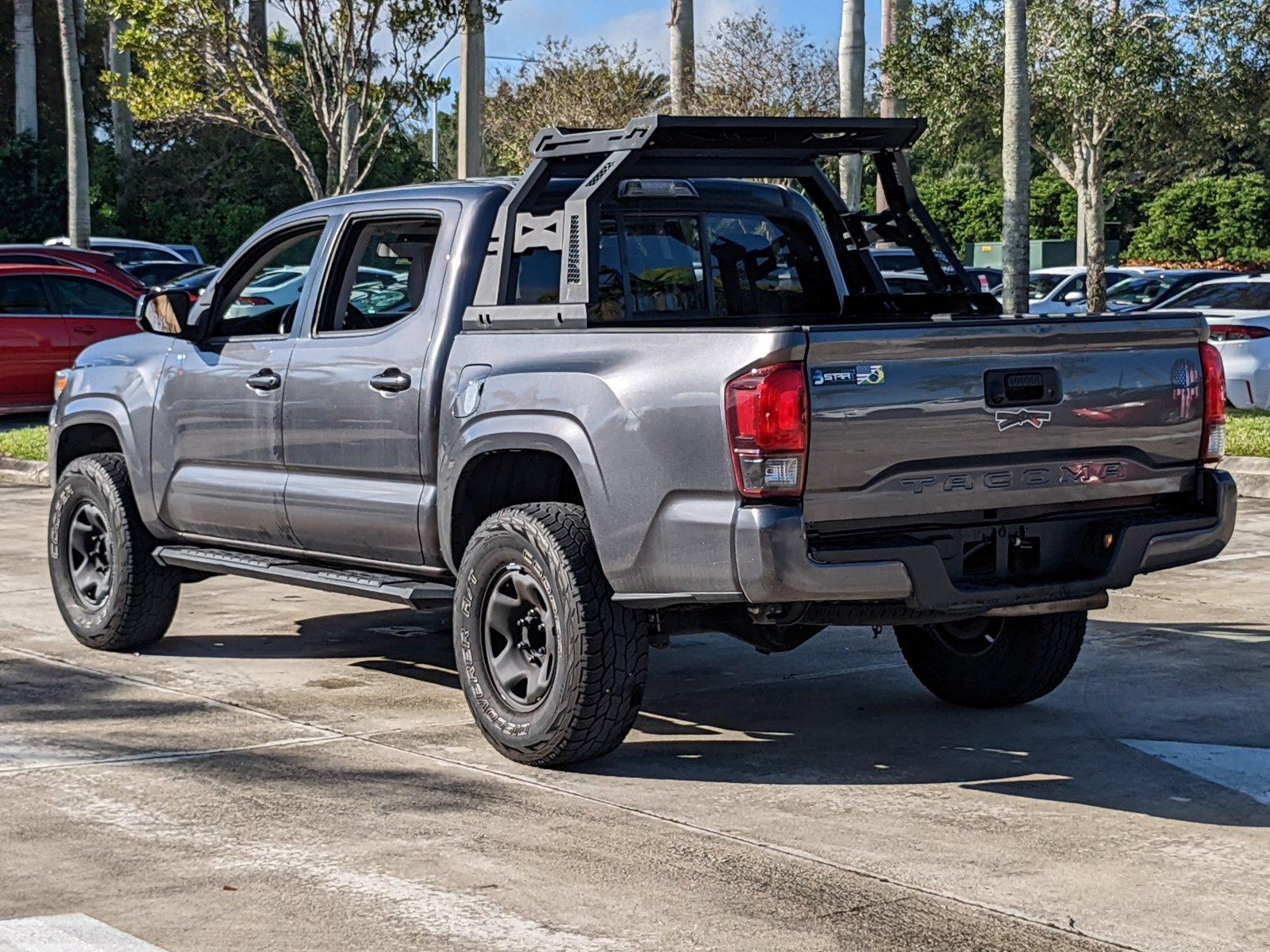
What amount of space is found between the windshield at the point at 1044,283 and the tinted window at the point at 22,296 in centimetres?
1591

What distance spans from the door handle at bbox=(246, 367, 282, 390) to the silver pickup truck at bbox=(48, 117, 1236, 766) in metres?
0.01

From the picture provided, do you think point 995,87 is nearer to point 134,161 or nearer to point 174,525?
point 134,161

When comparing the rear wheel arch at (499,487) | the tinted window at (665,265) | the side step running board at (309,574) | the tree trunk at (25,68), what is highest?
the tree trunk at (25,68)

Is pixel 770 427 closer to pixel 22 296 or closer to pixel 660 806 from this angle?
pixel 660 806

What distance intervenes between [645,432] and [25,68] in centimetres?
4191

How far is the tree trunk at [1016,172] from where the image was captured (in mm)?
21781

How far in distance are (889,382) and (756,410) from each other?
0.43m

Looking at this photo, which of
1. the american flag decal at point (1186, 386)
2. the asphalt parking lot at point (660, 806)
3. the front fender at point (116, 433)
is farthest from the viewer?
the front fender at point (116, 433)

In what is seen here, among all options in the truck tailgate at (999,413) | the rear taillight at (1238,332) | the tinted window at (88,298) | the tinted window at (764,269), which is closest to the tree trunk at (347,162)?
the tinted window at (88,298)

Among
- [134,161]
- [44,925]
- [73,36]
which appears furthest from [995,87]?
Answer: [44,925]

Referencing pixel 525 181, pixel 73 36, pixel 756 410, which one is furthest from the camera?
pixel 73 36

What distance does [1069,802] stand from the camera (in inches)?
235

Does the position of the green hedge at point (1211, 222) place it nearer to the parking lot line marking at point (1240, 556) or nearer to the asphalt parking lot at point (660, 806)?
the parking lot line marking at point (1240, 556)

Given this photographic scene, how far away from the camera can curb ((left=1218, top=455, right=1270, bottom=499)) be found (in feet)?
46.5
